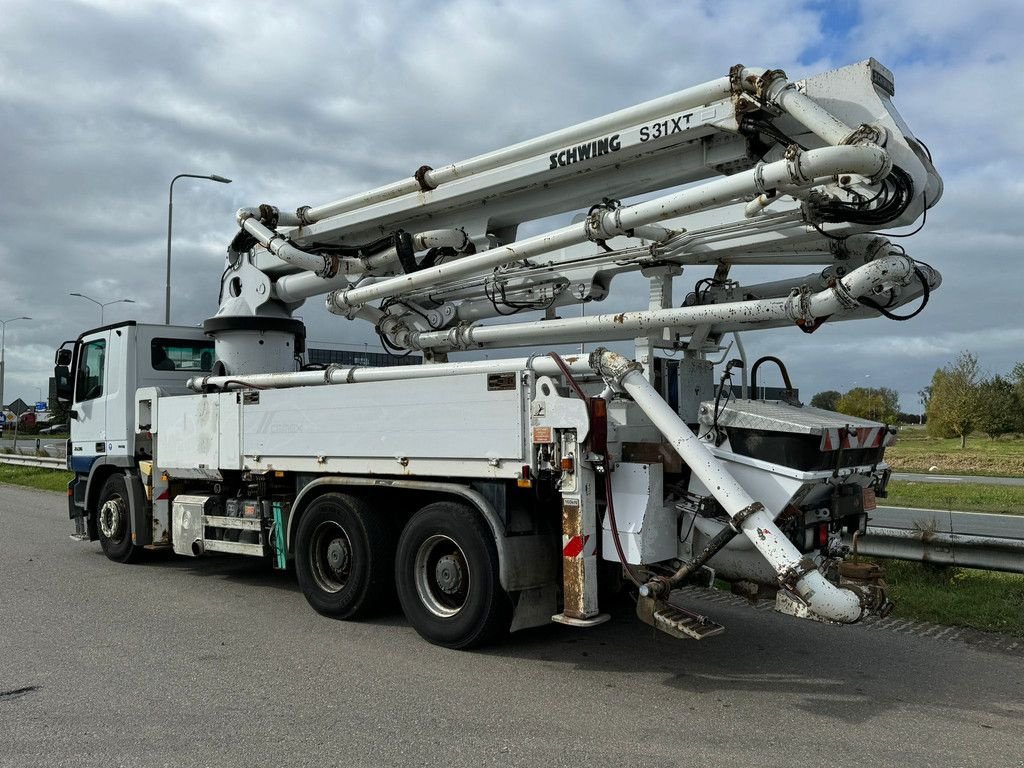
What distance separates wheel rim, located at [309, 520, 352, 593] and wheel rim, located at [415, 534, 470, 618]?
87 cm

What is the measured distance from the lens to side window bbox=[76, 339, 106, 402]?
10.4m

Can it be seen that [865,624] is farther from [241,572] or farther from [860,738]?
[241,572]

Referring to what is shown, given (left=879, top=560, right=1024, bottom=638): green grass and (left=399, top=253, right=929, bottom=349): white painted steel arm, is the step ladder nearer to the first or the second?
(left=399, top=253, right=929, bottom=349): white painted steel arm

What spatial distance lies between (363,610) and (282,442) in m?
1.62

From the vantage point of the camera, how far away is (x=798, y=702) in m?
5.15

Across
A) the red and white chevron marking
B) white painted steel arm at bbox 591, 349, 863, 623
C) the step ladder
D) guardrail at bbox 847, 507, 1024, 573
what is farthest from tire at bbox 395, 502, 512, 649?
guardrail at bbox 847, 507, 1024, 573

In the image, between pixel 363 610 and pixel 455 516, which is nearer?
pixel 455 516

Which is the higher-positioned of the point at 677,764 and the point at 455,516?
the point at 455,516

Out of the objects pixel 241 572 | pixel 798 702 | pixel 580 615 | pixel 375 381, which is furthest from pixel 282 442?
pixel 798 702

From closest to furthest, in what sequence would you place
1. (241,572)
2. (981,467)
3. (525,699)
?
(525,699) < (241,572) < (981,467)

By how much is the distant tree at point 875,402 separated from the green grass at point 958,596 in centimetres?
3423

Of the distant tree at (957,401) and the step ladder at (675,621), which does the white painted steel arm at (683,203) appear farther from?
the distant tree at (957,401)

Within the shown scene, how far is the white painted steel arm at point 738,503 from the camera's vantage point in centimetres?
472

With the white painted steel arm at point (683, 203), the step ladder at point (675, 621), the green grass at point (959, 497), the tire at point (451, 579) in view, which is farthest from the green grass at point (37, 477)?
the step ladder at point (675, 621)
